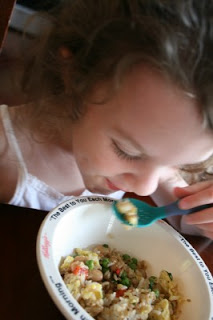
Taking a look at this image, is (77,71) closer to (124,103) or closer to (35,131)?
(124,103)

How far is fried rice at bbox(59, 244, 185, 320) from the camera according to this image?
64 cm

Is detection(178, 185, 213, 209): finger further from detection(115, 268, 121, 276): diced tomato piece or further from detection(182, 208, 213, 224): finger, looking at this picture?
detection(115, 268, 121, 276): diced tomato piece

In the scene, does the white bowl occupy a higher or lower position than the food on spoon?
lower

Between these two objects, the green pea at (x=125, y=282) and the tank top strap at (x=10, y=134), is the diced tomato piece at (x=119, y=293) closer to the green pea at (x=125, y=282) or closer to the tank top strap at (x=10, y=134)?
the green pea at (x=125, y=282)

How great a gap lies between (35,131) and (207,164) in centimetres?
39

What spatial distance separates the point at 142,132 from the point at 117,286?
11.9 inches

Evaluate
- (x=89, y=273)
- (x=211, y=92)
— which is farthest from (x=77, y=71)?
(x=89, y=273)

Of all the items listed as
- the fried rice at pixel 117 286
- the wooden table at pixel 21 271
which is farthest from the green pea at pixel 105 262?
the wooden table at pixel 21 271

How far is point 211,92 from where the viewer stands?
1.79 feet

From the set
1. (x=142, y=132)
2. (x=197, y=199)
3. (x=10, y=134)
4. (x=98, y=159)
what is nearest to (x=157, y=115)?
(x=142, y=132)

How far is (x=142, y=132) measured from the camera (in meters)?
0.58

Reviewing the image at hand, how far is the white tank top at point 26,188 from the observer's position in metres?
0.90

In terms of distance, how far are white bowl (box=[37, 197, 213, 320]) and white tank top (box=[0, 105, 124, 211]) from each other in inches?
8.9

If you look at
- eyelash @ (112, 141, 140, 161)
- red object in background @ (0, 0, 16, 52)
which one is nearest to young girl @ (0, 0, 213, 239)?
eyelash @ (112, 141, 140, 161)
